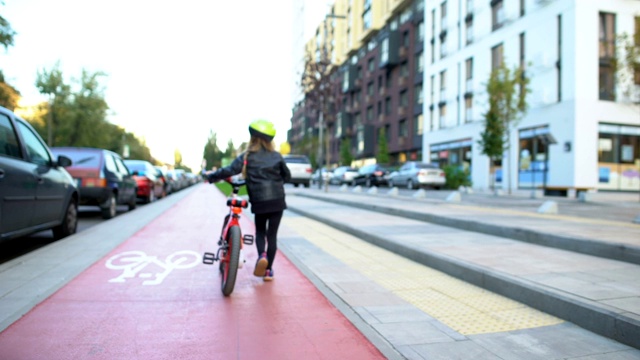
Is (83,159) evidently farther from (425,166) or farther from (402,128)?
(402,128)

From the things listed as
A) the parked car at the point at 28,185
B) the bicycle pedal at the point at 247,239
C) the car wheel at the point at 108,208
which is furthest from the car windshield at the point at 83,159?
the bicycle pedal at the point at 247,239

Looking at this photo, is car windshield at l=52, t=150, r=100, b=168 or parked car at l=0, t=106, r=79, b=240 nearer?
parked car at l=0, t=106, r=79, b=240

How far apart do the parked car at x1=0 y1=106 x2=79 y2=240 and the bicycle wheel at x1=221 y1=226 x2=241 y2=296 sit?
108 inches

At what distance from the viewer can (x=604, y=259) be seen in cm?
550

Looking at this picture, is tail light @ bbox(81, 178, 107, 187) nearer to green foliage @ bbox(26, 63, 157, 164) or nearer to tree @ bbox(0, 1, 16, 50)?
tree @ bbox(0, 1, 16, 50)

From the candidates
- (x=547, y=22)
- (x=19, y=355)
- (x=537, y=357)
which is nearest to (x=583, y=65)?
(x=547, y=22)

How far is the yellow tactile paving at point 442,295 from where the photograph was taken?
3.72 m

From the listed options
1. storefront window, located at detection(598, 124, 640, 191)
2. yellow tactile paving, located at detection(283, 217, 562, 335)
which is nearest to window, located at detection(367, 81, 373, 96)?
storefront window, located at detection(598, 124, 640, 191)

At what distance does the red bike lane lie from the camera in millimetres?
3088

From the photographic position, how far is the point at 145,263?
5.87m

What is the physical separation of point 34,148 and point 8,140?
830 millimetres

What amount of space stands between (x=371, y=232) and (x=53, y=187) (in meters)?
5.00

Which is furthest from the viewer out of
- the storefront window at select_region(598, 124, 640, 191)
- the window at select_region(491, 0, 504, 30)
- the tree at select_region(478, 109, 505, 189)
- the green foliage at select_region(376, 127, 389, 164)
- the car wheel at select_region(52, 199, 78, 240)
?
the green foliage at select_region(376, 127, 389, 164)

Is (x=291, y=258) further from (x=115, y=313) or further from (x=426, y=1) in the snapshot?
(x=426, y=1)
